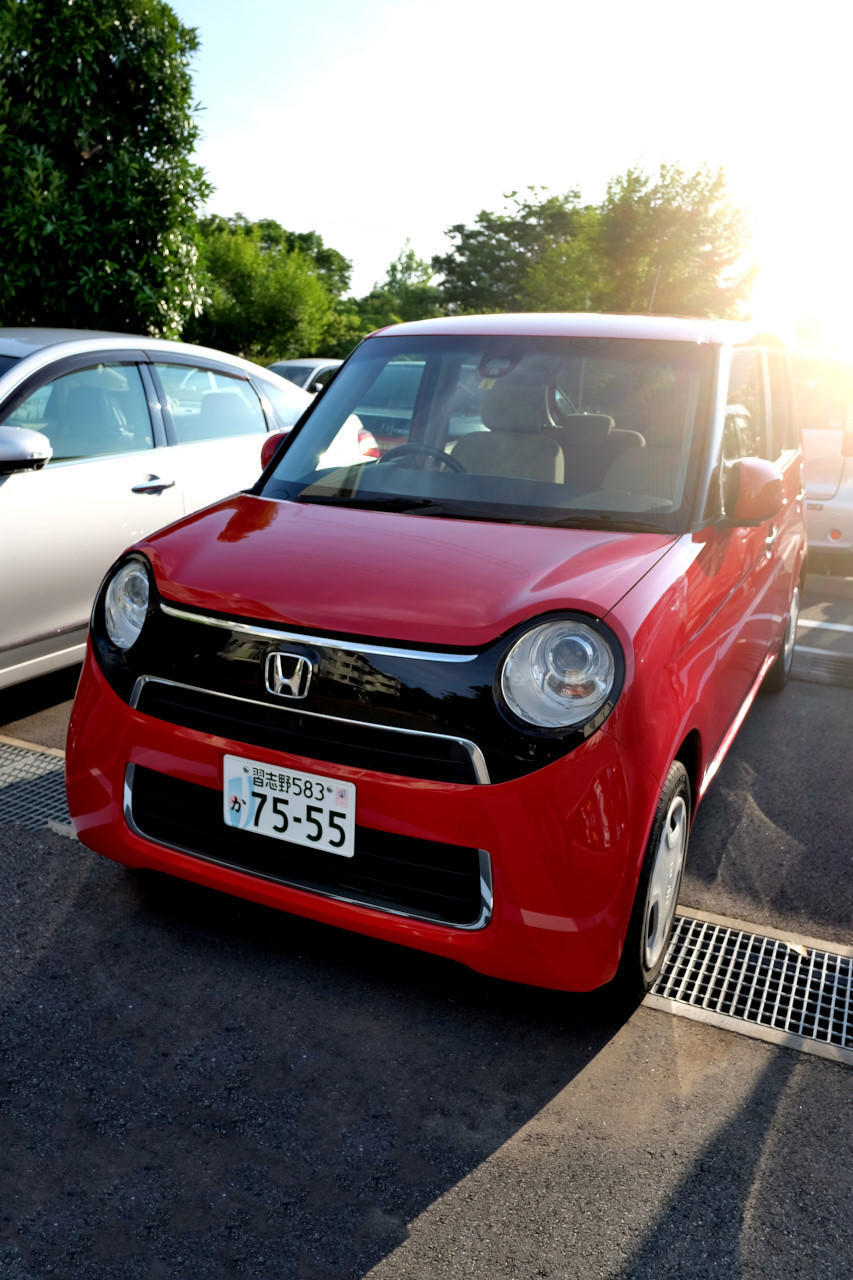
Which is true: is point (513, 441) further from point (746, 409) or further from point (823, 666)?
point (823, 666)

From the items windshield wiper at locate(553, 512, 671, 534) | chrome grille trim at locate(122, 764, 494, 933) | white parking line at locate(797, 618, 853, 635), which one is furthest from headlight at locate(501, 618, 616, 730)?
white parking line at locate(797, 618, 853, 635)

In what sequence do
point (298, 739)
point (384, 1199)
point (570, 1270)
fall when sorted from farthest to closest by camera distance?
point (298, 739)
point (384, 1199)
point (570, 1270)

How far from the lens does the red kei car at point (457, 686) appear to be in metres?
2.26

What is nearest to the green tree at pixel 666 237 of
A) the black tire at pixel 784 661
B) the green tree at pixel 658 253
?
the green tree at pixel 658 253

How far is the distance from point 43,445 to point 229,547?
1.72 meters

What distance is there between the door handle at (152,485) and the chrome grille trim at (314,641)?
233 centimetres

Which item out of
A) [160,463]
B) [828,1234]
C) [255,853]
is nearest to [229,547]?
[255,853]

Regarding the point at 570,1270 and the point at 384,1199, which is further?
the point at 384,1199

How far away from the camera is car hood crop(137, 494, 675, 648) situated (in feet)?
7.72

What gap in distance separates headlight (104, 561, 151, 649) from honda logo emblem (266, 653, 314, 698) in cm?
44

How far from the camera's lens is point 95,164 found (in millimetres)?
9711

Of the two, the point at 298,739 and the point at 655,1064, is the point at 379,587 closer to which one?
the point at 298,739

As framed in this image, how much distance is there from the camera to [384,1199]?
6.65ft

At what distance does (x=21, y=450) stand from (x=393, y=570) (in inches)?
82.9
